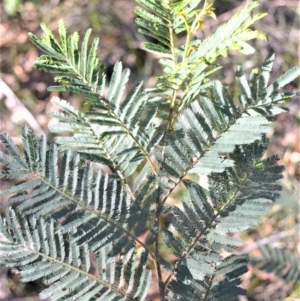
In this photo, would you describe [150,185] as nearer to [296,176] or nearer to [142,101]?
[142,101]

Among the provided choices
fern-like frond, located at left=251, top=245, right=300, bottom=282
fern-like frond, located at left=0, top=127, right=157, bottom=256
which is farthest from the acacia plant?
fern-like frond, located at left=251, top=245, right=300, bottom=282

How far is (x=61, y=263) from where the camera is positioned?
791mm

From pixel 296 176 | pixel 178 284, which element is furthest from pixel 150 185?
pixel 296 176

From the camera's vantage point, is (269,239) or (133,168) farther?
(269,239)

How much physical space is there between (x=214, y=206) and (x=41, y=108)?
145 centimetres

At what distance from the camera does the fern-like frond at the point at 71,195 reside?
2.46 feet

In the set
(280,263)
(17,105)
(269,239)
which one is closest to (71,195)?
(280,263)

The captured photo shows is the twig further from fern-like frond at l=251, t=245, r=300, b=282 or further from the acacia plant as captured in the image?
the acacia plant

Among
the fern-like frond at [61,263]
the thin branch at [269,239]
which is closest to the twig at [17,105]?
the thin branch at [269,239]

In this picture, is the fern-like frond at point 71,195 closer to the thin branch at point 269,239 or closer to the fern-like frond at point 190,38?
the fern-like frond at point 190,38

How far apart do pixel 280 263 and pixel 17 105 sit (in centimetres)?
121

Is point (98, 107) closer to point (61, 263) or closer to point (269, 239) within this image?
point (61, 263)

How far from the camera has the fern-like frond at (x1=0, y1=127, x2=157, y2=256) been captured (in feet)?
2.46

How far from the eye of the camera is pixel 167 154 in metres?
0.76
